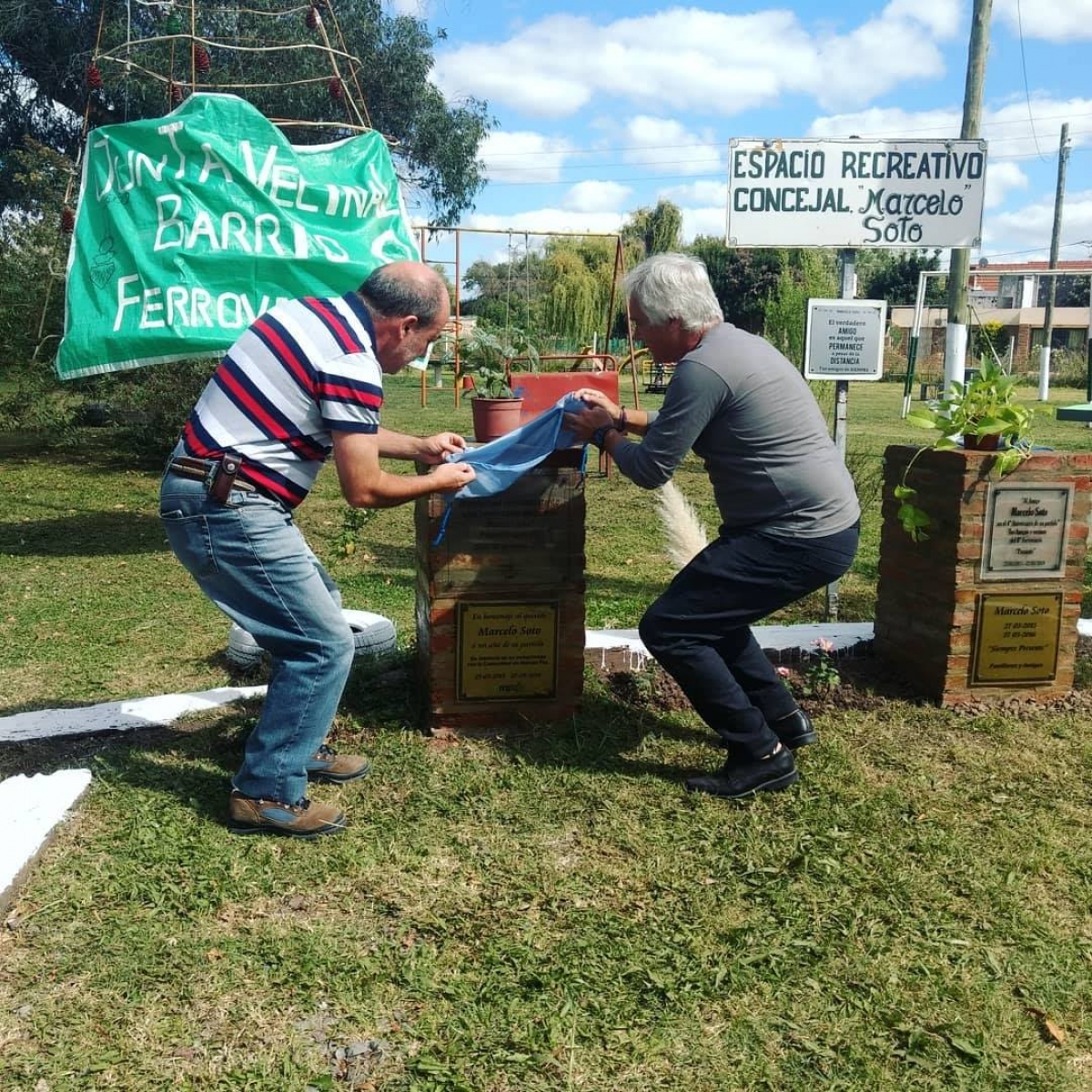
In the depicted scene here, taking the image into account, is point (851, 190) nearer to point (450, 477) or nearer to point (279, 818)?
point (450, 477)

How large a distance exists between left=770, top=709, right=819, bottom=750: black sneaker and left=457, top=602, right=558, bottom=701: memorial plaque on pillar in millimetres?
916

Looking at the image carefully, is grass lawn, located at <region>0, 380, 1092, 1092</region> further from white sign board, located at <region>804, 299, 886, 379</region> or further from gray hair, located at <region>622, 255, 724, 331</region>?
white sign board, located at <region>804, 299, 886, 379</region>

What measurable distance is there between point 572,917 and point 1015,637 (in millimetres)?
2587

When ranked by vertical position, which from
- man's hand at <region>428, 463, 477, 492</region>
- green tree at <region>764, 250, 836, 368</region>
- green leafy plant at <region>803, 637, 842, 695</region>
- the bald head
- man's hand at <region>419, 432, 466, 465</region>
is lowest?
green leafy plant at <region>803, 637, 842, 695</region>

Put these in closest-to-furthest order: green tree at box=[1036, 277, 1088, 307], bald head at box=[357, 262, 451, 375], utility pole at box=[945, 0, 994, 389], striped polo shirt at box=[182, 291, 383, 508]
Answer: striped polo shirt at box=[182, 291, 383, 508], bald head at box=[357, 262, 451, 375], utility pole at box=[945, 0, 994, 389], green tree at box=[1036, 277, 1088, 307]

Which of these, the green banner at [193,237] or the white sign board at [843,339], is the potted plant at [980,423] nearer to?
the white sign board at [843,339]

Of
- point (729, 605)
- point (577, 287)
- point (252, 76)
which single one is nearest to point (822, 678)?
point (729, 605)

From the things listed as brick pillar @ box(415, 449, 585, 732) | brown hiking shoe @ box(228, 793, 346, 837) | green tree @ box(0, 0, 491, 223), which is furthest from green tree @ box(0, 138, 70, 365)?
brown hiking shoe @ box(228, 793, 346, 837)

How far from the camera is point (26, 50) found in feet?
58.7

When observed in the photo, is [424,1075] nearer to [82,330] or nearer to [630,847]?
[630,847]

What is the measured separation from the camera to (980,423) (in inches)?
176

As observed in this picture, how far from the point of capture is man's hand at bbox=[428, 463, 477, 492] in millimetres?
3508

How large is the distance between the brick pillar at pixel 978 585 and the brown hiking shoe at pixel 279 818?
2702 mm

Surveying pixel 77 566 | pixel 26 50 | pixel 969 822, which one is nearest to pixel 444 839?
pixel 969 822
